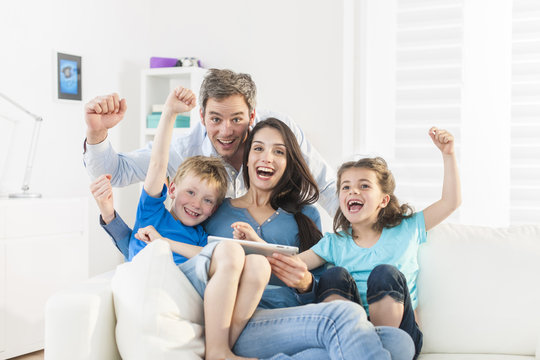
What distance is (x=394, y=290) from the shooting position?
70.3 inches

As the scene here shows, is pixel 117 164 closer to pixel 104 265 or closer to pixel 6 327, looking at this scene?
pixel 6 327

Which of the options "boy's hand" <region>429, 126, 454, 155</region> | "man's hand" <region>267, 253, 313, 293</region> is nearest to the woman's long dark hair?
"man's hand" <region>267, 253, 313, 293</region>

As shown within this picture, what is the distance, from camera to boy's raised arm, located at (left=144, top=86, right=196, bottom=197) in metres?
2.02

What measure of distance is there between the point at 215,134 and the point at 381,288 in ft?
2.94

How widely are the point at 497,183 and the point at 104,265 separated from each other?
8.82 ft

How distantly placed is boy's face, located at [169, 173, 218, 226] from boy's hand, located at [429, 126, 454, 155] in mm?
771

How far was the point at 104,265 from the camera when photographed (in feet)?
14.0

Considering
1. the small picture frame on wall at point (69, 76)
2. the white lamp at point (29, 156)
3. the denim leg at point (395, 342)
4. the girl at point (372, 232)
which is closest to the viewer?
the denim leg at point (395, 342)

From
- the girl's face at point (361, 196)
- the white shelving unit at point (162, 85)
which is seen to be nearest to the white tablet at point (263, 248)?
the girl's face at point (361, 196)

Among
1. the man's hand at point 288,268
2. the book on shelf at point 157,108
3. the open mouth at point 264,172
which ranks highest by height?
the book on shelf at point 157,108

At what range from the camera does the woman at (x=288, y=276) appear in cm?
157

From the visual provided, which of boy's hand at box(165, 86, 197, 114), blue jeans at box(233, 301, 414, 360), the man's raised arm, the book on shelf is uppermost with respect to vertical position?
the book on shelf

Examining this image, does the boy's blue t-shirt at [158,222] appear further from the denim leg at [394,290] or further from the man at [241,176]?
the denim leg at [394,290]

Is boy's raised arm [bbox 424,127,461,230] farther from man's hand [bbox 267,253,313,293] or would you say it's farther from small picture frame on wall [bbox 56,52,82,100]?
small picture frame on wall [bbox 56,52,82,100]
